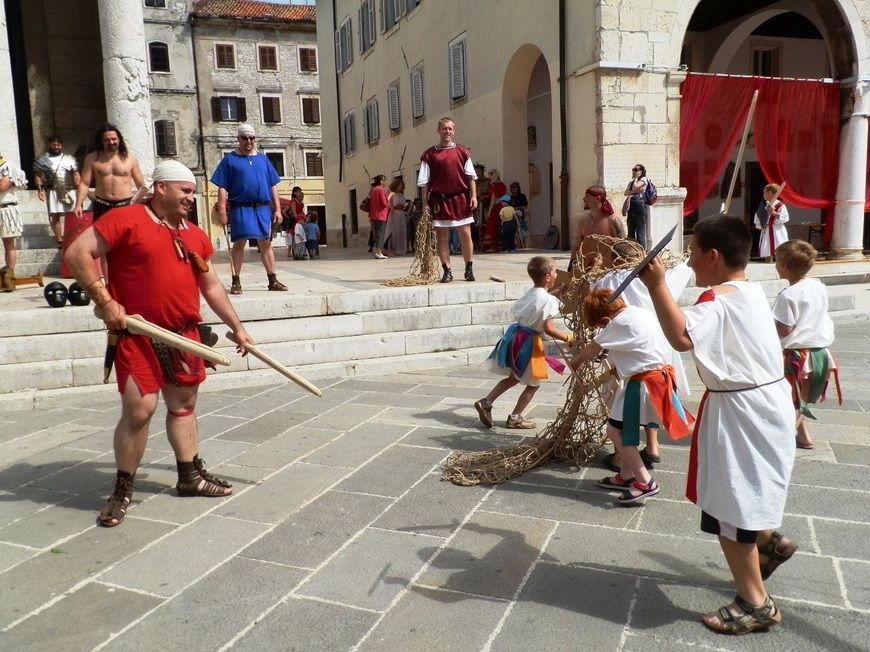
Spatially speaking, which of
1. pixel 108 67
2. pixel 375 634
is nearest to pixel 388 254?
pixel 108 67

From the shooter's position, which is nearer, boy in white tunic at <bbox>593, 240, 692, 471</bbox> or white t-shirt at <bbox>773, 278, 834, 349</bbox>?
boy in white tunic at <bbox>593, 240, 692, 471</bbox>

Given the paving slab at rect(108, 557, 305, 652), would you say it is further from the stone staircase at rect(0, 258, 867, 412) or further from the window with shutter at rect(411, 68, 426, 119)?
the window with shutter at rect(411, 68, 426, 119)

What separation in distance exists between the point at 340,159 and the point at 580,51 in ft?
60.2

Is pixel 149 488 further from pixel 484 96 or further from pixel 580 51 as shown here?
pixel 484 96

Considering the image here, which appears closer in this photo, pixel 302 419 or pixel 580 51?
pixel 302 419

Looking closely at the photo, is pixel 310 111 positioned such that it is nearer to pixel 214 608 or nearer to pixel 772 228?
pixel 772 228

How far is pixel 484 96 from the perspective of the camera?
1748 centimetres

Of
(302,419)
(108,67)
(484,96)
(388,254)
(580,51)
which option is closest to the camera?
(302,419)

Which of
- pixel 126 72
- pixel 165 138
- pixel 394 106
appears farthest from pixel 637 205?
pixel 165 138

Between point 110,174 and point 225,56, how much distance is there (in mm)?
34289

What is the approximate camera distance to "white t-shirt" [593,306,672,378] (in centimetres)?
358

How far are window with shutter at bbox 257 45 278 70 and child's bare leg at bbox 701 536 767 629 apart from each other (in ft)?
133

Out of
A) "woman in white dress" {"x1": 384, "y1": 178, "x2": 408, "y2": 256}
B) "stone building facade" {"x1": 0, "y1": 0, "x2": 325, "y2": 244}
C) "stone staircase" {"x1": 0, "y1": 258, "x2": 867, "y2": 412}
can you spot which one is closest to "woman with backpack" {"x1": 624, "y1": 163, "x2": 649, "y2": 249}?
"stone staircase" {"x1": 0, "y1": 258, "x2": 867, "y2": 412}

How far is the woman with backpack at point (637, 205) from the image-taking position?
39.5 feet
